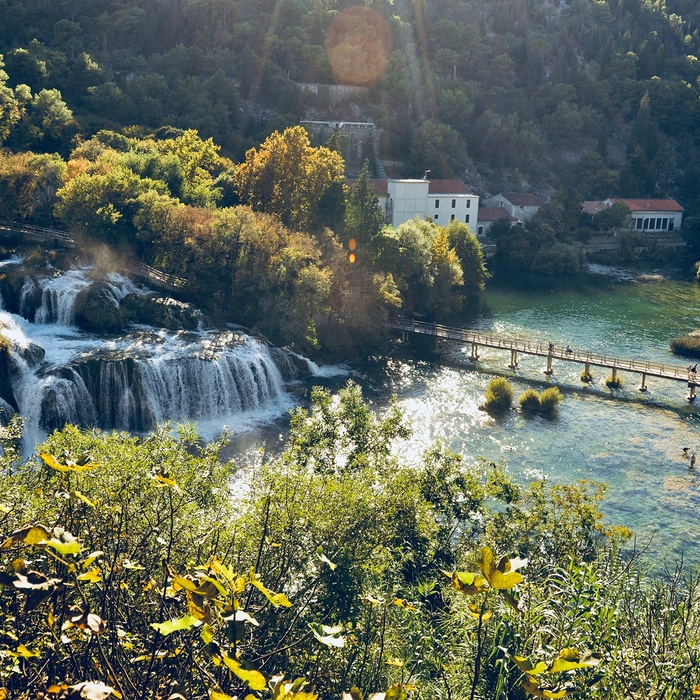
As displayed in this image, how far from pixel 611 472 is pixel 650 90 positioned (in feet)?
327

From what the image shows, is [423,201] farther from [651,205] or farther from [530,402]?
[530,402]

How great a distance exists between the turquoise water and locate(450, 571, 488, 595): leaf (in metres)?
22.9

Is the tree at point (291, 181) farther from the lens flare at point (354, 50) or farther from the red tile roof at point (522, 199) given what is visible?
the lens flare at point (354, 50)

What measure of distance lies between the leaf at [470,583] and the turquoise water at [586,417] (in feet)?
75.0

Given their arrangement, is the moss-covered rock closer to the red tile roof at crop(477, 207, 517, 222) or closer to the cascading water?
the cascading water

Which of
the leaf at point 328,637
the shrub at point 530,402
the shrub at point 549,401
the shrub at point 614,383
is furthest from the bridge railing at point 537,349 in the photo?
the leaf at point 328,637

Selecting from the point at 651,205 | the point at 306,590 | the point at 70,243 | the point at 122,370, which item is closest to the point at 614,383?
the point at 122,370

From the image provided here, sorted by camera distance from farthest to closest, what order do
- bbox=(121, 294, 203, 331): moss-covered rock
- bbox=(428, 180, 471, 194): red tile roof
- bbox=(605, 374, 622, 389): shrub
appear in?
1. bbox=(428, 180, 471, 194): red tile roof
2. bbox=(605, 374, 622, 389): shrub
3. bbox=(121, 294, 203, 331): moss-covered rock

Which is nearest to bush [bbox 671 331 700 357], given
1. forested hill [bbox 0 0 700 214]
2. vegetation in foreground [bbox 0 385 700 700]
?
vegetation in foreground [bbox 0 385 700 700]

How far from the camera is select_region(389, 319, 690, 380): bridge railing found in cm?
4759

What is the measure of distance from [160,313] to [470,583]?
1628 inches

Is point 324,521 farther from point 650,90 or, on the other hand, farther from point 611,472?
point 650,90

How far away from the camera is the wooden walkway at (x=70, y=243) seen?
5009 centimetres

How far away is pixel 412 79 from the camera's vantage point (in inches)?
4291
